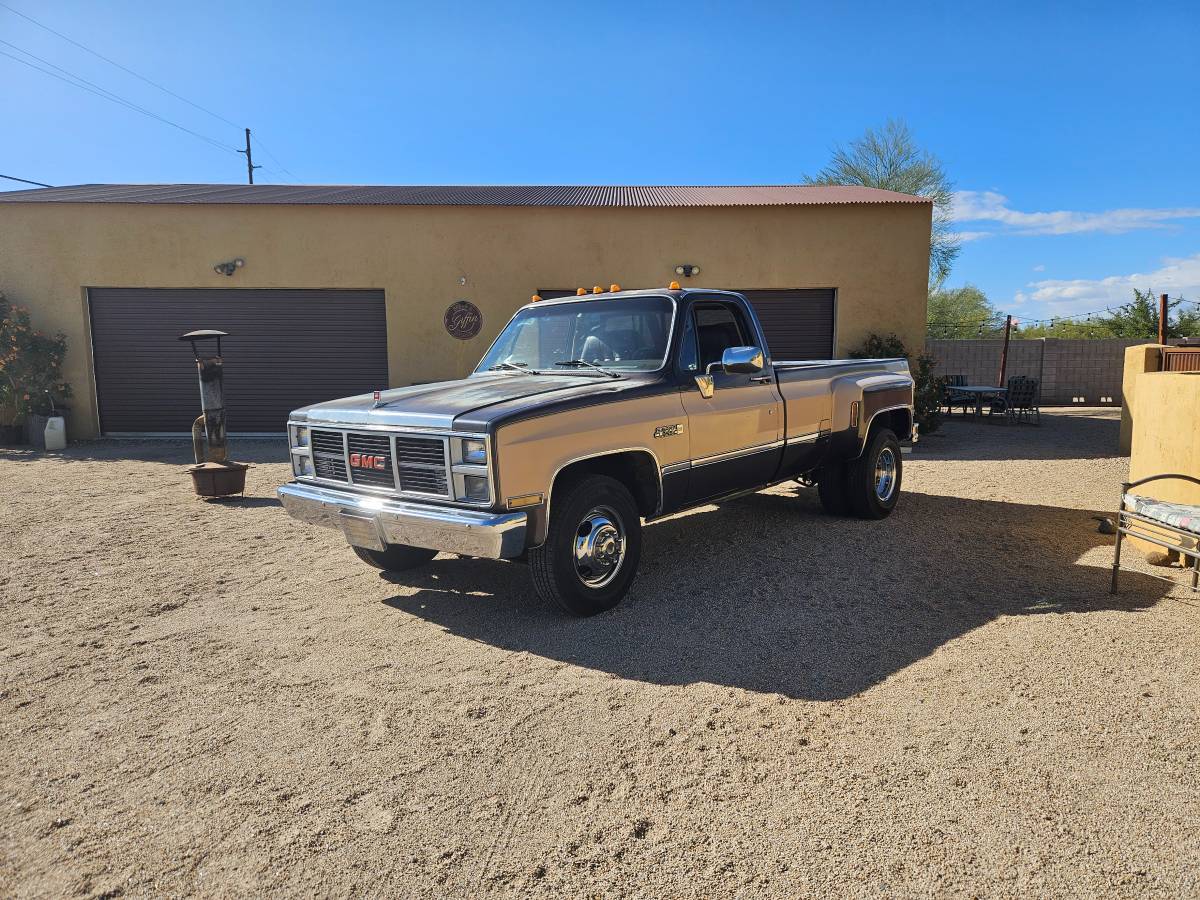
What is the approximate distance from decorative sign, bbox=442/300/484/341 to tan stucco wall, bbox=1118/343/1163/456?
9.88 m

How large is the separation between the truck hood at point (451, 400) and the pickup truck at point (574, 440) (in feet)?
0.05

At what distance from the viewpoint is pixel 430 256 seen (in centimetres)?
1348

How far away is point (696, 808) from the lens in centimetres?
267

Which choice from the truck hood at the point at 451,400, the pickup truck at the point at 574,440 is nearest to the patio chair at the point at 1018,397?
the pickup truck at the point at 574,440

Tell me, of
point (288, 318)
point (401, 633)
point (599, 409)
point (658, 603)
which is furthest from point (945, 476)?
point (288, 318)

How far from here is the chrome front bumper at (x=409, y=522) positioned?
381 centimetres

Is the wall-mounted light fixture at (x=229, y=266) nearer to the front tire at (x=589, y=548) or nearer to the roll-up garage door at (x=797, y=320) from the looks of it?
the roll-up garage door at (x=797, y=320)

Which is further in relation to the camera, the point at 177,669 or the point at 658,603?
the point at 658,603

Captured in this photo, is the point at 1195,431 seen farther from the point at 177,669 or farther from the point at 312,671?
the point at 177,669

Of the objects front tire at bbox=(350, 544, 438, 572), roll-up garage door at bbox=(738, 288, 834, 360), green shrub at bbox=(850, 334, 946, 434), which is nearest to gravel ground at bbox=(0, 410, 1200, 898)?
front tire at bbox=(350, 544, 438, 572)

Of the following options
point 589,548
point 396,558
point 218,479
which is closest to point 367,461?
point 396,558

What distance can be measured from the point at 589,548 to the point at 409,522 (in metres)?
1.05

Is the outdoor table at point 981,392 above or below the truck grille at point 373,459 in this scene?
below

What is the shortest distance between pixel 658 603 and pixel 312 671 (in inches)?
81.2
